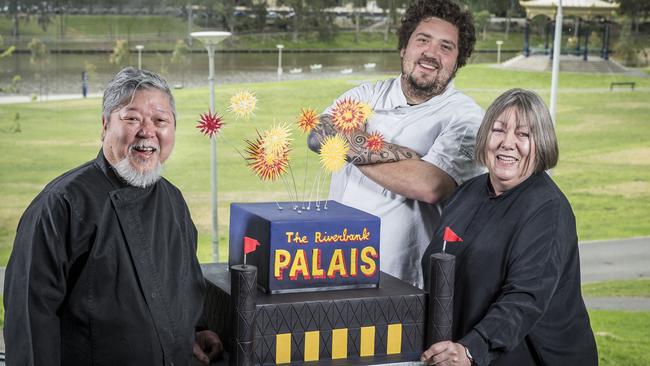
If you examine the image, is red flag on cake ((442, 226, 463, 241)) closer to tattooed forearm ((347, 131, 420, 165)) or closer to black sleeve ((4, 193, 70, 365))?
tattooed forearm ((347, 131, 420, 165))

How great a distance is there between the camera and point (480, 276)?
2.55 m

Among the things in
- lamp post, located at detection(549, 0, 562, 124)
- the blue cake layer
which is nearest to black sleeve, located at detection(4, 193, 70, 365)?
the blue cake layer

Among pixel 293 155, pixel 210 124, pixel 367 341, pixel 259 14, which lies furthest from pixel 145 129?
pixel 293 155

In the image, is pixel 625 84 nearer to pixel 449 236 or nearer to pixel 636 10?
pixel 636 10

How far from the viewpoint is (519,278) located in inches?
96.0

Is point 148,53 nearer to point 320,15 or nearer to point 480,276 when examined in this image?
point 320,15

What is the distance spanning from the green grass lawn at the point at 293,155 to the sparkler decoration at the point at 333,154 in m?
5.85

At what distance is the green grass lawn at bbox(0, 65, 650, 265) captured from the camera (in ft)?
28.8

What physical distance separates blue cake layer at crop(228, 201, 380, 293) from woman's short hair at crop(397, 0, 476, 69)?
87 centimetres

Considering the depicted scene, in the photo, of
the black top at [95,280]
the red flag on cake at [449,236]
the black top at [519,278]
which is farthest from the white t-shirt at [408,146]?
the black top at [95,280]

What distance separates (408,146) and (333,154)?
0.57 meters

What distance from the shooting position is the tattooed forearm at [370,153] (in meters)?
2.90

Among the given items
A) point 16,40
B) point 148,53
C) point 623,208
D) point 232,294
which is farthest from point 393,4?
point 232,294

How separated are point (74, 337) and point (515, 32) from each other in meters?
5.89
